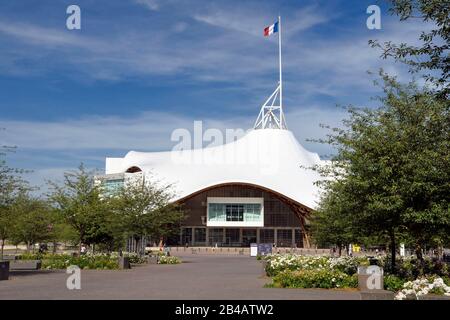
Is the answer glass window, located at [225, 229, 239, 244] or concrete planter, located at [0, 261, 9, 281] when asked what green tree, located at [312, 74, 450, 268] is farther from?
glass window, located at [225, 229, 239, 244]

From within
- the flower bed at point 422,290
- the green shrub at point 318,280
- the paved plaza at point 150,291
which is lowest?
the paved plaza at point 150,291

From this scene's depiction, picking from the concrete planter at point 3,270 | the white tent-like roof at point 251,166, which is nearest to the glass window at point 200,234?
the white tent-like roof at point 251,166

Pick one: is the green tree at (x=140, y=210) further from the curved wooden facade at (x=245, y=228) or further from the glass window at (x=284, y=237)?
the glass window at (x=284, y=237)

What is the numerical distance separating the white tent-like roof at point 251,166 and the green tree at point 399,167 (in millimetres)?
62327

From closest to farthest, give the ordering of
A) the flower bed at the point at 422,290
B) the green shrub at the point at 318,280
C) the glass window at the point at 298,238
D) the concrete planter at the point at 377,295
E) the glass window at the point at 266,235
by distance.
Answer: the flower bed at the point at 422,290
the concrete planter at the point at 377,295
the green shrub at the point at 318,280
the glass window at the point at 298,238
the glass window at the point at 266,235

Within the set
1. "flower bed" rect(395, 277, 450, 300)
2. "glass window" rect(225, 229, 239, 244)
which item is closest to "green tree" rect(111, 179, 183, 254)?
"flower bed" rect(395, 277, 450, 300)

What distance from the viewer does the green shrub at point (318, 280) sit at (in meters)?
18.7

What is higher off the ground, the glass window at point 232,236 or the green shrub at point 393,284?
the glass window at point 232,236

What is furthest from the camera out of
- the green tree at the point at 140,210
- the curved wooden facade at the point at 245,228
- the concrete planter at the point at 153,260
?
the curved wooden facade at the point at 245,228

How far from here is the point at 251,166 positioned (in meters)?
88.4

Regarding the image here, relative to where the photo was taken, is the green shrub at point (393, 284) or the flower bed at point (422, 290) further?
the green shrub at point (393, 284)

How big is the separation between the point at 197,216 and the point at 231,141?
48.3ft

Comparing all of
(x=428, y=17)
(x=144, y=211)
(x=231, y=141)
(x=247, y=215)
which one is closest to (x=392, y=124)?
(x=428, y=17)
